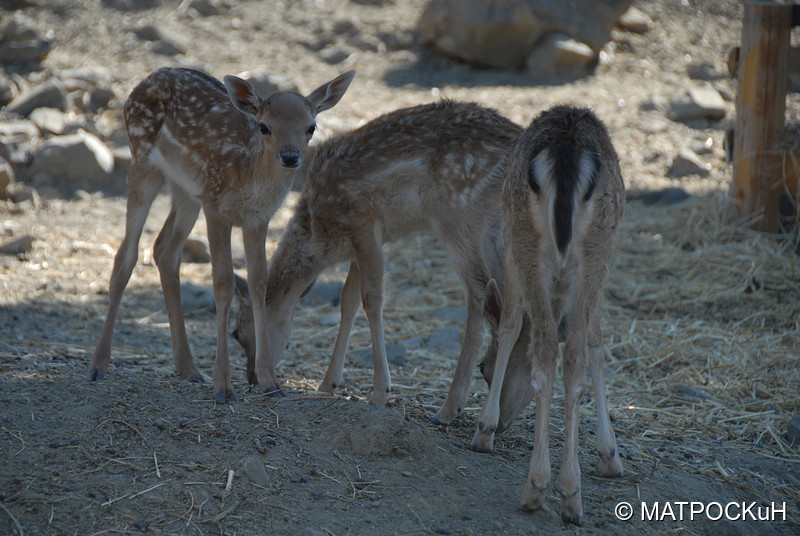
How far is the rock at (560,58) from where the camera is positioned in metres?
13.4

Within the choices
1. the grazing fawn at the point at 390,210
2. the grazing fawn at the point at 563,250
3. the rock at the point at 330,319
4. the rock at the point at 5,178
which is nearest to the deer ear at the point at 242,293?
the grazing fawn at the point at 390,210

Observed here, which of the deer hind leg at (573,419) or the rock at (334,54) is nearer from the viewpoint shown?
the deer hind leg at (573,419)

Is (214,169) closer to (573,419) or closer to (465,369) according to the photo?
(465,369)

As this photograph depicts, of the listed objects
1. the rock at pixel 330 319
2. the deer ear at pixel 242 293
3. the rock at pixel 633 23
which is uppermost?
the rock at pixel 633 23

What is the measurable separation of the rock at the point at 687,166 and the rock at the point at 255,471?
8139mm

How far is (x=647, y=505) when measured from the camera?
462cm

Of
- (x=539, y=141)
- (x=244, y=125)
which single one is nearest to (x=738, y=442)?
(x=539, y=141)

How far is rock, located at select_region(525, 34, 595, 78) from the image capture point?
13.4 metres

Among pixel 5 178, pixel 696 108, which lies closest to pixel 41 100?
pixel 5 178

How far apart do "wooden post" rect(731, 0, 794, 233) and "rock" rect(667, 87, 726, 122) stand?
3250mm

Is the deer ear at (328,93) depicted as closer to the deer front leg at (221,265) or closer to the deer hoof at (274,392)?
the deer front leg at (221,265)

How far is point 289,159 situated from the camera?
523 centimetres

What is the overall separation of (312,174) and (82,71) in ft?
24.4

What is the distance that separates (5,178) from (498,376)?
741cm
